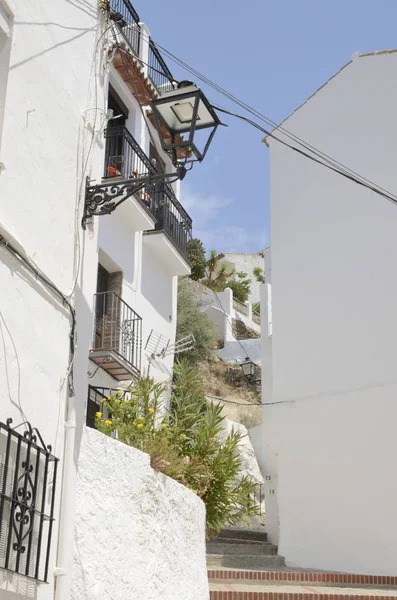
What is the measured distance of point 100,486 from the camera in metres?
5.63

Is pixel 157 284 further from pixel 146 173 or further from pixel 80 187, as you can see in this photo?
pixel 80 187

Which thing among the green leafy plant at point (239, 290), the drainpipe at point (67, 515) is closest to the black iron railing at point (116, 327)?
the drainpipe at point (67, 515)

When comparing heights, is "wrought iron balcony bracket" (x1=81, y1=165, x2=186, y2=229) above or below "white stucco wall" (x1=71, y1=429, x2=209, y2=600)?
above

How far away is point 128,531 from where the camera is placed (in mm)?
5785

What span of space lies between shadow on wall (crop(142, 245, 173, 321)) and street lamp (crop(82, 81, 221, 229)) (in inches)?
359

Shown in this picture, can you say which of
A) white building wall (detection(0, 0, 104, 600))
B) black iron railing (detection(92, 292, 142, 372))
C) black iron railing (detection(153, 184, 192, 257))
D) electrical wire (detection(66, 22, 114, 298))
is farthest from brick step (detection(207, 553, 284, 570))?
black iron railing (detection(153, 184, 192, 257))

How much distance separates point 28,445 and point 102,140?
117 inches

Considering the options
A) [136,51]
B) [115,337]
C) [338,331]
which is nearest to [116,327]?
[115,337]

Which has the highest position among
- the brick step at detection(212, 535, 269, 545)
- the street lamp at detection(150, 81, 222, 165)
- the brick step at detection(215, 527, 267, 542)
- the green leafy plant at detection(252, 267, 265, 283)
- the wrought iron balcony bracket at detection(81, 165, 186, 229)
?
the green leafy plant at detection(252, 267, 265, 283)

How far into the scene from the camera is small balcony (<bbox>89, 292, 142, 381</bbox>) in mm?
12984

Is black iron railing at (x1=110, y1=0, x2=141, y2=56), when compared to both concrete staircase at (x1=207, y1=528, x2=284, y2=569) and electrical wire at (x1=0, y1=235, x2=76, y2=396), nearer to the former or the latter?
concrete staircase at (x1=207, y1=528, x2=284, y2=569)

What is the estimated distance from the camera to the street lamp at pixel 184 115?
5.58m

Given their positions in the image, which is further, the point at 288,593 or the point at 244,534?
the point at 244,534

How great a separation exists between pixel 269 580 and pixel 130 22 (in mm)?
10375
